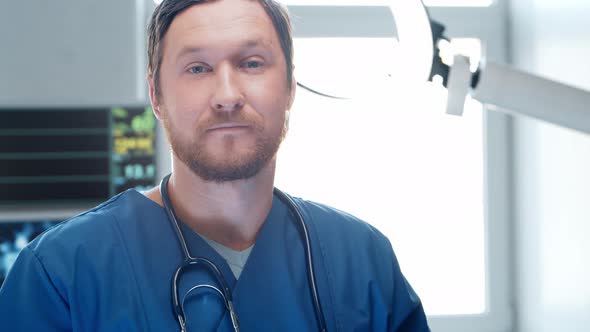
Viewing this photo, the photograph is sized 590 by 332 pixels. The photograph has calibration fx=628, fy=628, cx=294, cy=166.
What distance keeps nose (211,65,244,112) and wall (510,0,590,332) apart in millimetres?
864

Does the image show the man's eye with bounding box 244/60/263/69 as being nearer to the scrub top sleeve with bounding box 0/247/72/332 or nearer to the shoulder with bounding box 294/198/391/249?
the shoulder with bounding box 294/198/391/249

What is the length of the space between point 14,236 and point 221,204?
2.57 ft

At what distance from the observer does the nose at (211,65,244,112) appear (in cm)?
96

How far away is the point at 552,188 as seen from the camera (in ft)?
5.31

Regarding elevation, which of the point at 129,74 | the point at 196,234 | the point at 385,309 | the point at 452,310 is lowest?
the point at 452,310

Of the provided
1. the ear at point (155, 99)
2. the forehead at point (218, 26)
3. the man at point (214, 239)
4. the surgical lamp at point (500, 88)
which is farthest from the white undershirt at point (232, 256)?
the surgical lamp at point (500, 88)

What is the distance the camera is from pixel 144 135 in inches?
65.4

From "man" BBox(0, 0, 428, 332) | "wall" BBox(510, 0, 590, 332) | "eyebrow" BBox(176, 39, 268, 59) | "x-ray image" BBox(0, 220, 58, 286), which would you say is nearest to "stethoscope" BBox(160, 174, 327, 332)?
"man" BBox(0, 0, 428, 332)

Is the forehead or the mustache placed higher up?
the forehead

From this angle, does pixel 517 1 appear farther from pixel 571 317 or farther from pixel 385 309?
pixel 385 309

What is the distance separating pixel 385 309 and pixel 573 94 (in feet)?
2.04

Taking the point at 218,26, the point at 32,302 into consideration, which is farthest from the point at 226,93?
the point at 32,302

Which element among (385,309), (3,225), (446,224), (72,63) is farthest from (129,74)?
(446,224)

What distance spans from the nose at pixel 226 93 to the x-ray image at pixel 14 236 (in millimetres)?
838
